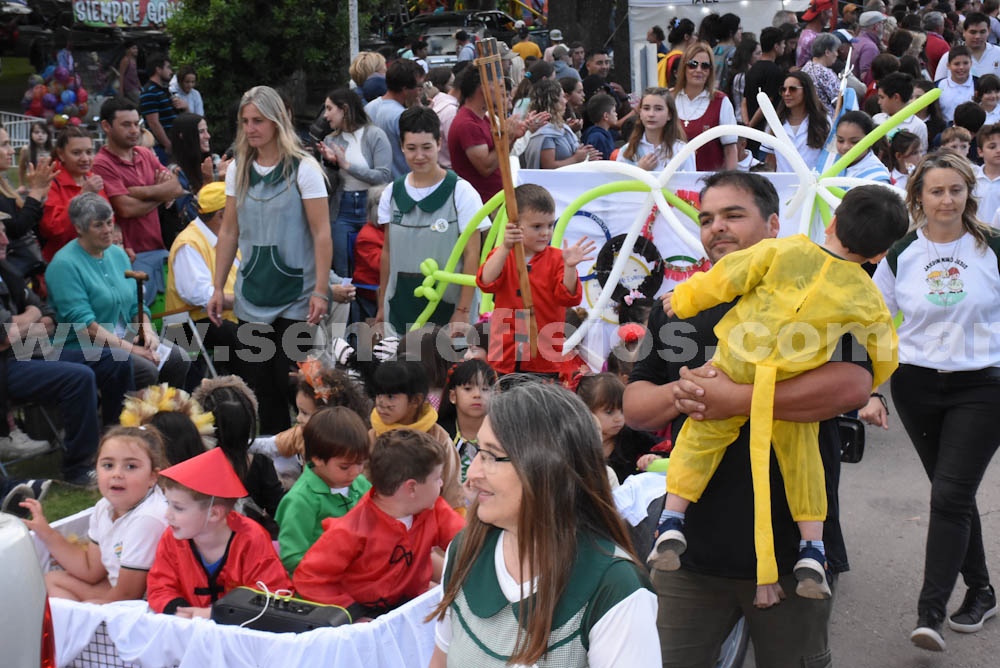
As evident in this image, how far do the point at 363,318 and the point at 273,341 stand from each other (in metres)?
1.75

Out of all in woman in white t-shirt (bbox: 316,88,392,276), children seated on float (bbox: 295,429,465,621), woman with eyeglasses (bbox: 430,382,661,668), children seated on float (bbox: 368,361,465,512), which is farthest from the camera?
woman in white t-shirt (bbox: 316,88,392,276)

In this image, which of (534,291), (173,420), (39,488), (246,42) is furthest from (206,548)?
(246,42)

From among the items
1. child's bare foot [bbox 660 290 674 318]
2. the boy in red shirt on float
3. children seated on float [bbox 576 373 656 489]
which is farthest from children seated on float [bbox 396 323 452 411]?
child's bare foot [bbox 660 290 674 318]

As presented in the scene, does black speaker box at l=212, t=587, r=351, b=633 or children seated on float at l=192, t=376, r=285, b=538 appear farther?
children seated on float at l=192, t=376, r=285, b=538

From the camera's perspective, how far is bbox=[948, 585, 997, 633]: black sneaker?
4.72m

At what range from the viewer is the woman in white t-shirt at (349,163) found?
8195mm

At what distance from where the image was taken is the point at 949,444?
4359 millimetres

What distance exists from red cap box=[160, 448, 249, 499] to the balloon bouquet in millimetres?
16039

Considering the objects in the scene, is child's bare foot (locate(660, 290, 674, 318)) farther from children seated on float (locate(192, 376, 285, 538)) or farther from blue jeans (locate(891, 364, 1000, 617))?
children seated on float (locate(192, 376, 285, 538))

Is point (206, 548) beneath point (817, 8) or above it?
beneath

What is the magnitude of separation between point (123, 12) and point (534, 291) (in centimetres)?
2072

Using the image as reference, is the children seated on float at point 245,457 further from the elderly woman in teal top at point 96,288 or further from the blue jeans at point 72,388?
the elderly woman in teal top at point 96,288

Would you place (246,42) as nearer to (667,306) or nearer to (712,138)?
(712,138)

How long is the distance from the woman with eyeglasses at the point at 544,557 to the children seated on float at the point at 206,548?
1547 millimetres
